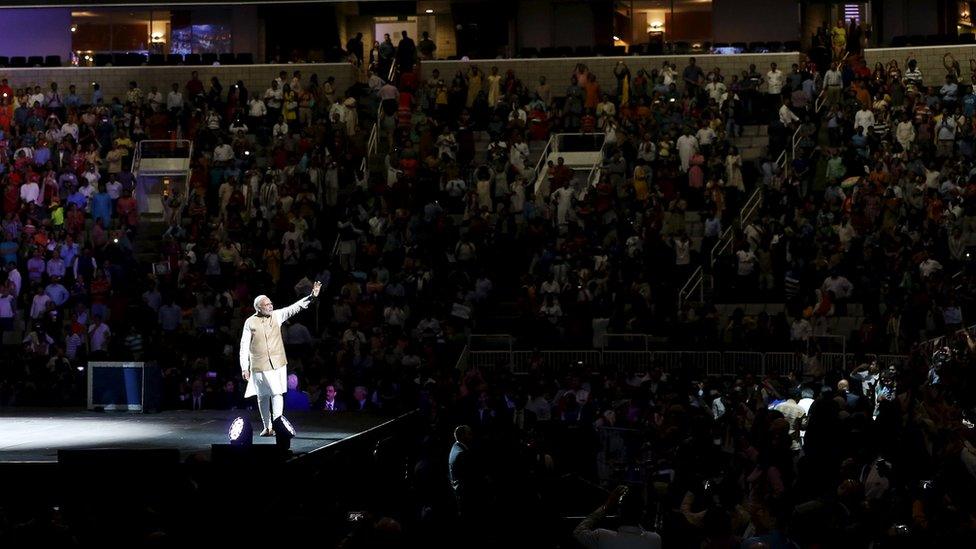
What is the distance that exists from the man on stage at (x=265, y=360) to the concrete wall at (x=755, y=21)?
23602 mm

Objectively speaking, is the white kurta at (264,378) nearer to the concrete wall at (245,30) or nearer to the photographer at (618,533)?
the photographer at (618,533)

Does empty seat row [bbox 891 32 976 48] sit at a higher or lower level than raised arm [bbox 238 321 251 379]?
higher

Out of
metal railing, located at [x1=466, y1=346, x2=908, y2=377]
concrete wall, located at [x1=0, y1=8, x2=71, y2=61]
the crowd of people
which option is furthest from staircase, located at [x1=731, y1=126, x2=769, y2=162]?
concrete wall, located at [x1=0, y1=8, x2=71, y2=61]

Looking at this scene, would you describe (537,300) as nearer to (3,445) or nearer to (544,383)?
(544,383)

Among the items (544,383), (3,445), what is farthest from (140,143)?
(3,445)

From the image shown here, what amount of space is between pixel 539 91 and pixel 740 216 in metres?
6.80

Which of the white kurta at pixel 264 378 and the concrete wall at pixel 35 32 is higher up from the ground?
the concrete wall at pixel 35 32

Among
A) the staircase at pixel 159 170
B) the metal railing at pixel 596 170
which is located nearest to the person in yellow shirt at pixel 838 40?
the metal railing at pixel 596 170

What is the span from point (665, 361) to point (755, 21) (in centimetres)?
1626

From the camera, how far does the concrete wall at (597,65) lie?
36906 millimetres

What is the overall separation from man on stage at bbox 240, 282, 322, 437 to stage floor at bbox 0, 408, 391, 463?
405 mm

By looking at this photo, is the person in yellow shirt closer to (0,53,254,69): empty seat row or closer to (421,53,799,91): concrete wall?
(421,53,799,91): concrete wall

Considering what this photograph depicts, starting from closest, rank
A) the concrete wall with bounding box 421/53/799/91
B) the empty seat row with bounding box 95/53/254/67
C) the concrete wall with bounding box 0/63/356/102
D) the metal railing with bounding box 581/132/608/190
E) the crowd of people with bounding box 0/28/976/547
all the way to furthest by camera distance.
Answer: the crowd of people with bounding box 0/28/976/547
the metal railing with bounding box 581/132/608/190
the concrete wall with bounding box 421/53/799/91
the concrete wall with bounding box 0/63/356/102
the empty seat row with bounding box 95/53/254/67

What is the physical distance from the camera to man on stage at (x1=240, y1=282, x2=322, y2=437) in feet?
60.3
